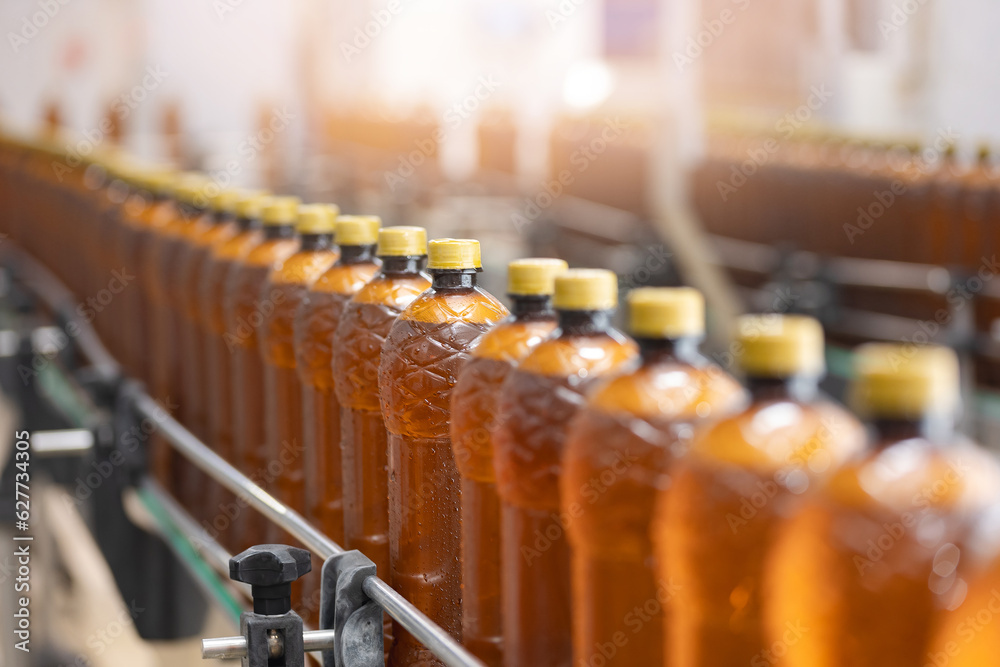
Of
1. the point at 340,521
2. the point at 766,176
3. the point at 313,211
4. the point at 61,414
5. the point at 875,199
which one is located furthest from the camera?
the point at 766,176

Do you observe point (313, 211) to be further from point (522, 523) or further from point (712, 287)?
point (712, 287)

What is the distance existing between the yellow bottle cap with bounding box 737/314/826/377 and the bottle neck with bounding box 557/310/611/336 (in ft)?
0.50

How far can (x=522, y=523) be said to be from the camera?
0.67 m

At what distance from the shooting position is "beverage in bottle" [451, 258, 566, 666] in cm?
72

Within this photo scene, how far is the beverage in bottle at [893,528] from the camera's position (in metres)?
0.42

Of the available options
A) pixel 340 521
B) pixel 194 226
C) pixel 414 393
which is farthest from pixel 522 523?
pixel 194 226

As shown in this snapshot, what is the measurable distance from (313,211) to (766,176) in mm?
3375

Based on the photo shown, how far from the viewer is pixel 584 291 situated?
0.64 meters

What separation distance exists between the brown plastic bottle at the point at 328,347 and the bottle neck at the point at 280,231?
22 centimetres

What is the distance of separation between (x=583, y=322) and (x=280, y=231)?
650mm

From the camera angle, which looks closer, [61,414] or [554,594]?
[554,594]
